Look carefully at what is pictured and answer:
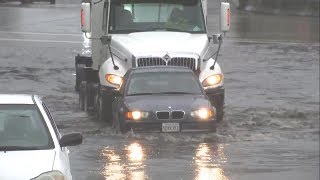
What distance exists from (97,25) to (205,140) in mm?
4924

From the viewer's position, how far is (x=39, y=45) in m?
37.9

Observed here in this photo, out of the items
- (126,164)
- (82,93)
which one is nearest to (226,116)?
(82,93)

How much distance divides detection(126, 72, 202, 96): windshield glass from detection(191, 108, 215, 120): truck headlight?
1.00 meters

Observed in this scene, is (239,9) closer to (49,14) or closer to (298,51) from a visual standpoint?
(49,14)

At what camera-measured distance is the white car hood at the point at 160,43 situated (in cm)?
1800

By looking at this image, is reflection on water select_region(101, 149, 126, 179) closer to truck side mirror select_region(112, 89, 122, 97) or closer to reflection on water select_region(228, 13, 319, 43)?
truck side mirror select_region(112, 89, 122, 97)

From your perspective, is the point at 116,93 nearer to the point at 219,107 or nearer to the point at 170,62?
the point at 170,62

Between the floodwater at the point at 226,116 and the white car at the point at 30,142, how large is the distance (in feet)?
10.2

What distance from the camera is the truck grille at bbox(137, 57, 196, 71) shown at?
18047 mm

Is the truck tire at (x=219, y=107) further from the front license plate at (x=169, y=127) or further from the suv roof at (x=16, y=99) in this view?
the suv roof at (x=16, y=99)

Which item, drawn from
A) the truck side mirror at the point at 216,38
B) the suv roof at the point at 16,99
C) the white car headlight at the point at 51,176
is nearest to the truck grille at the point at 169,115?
the truck side mirror at the point at 216,38

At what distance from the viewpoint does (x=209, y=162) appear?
44.3ft

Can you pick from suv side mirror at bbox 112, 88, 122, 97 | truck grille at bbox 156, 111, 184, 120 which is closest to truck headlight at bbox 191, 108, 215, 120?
truck grille at bbox 156, 111, 184, 120

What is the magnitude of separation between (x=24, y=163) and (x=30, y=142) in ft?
2.53
